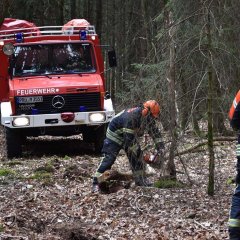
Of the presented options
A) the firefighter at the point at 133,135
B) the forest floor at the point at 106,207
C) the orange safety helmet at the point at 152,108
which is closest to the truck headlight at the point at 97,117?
the forest floor at the point at 106,207

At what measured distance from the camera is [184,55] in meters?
7.18

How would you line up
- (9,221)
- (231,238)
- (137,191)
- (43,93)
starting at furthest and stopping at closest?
(43,93), (137,191), (9,221), (231,238)

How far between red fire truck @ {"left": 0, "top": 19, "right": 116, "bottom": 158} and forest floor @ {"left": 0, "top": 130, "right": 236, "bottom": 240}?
1937 millimetres

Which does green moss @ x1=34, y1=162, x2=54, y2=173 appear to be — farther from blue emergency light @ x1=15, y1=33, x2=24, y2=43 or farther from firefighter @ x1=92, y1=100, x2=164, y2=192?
blue emergency light @ x1=15, y1=33, x2=24, y2=43

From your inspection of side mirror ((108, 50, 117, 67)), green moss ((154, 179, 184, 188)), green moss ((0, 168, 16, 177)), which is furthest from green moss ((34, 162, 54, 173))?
side mirror ((108, 50, 117, 67))

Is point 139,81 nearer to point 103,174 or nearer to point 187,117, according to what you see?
point 187,117

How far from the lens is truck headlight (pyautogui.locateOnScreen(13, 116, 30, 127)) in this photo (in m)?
12.0

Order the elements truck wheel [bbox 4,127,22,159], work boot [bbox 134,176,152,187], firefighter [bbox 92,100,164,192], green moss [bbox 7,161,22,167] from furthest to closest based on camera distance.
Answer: truck wheel [bbox 4,127,22,159] → green moss [bbox 7,161,22,167] → work boot [bbox 134,176,152,187] → firefighter [bbox 92,100,164,192]

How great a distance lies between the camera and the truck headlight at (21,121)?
12016 mm

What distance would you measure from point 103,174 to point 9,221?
2168 millimetres

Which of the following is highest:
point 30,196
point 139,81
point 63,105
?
point 139,81

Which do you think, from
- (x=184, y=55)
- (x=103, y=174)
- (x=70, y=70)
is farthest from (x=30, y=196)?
(x=70, y=70)

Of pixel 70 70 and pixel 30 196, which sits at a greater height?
pixel 70 70

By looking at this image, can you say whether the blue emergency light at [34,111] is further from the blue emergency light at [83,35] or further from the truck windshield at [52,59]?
the blue emergency light at [83,35]
